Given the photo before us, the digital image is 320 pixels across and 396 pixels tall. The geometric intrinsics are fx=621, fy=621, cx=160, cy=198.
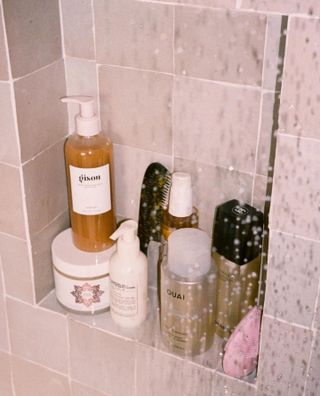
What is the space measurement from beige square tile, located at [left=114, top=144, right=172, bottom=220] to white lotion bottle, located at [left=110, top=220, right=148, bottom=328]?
89mm

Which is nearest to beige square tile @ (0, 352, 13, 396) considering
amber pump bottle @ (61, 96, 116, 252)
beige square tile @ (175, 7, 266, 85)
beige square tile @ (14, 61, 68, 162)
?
amber pump bottle @ (61, 96, 116, 252)

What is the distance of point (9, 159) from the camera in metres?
0.95

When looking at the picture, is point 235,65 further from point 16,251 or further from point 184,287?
point 16,251

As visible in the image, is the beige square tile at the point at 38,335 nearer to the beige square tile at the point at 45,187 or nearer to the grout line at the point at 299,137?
the beige square tile at the point at 45,187

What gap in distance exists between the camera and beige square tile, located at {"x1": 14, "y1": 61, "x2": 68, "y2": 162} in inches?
36.1

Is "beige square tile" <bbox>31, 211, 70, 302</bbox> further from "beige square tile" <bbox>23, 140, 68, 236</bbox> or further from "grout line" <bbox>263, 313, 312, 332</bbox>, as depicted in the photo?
"grout line" <bbox>263, 313, 312, 332</bbox>

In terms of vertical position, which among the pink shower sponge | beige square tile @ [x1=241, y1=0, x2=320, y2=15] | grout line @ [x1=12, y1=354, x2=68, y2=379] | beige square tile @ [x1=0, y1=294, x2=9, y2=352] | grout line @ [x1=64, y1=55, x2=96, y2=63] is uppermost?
beige square tile @ [x1=241, y1=0, x2=320, y2=15]

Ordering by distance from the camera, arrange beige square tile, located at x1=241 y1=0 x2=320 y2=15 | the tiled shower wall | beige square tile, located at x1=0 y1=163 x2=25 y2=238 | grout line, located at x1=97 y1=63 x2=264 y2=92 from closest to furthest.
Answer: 1. beige square tile, located at x1=241 y1=0 x2=320 y2=15
2. the tiled shower wall
3. grout line, located at x1=97 y1=63 x2=264 y2=92
4. beige square tile, located at x1=0 y1=163 x2=25 y2=238

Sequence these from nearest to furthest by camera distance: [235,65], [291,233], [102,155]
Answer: [291,233] → [235,65] → [102,155]

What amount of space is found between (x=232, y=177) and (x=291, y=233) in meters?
0.22

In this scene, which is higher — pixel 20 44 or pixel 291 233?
pixel 20 44

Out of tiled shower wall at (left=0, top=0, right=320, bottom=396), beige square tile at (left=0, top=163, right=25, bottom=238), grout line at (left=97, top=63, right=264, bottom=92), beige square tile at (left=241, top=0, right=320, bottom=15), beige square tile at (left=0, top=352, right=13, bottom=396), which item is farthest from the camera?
beige square tile at (left=0, top=352, right=13, bottom=396)

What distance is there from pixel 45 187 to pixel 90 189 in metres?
0.10

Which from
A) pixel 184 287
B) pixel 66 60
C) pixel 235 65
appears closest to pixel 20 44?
pixel 66 60
